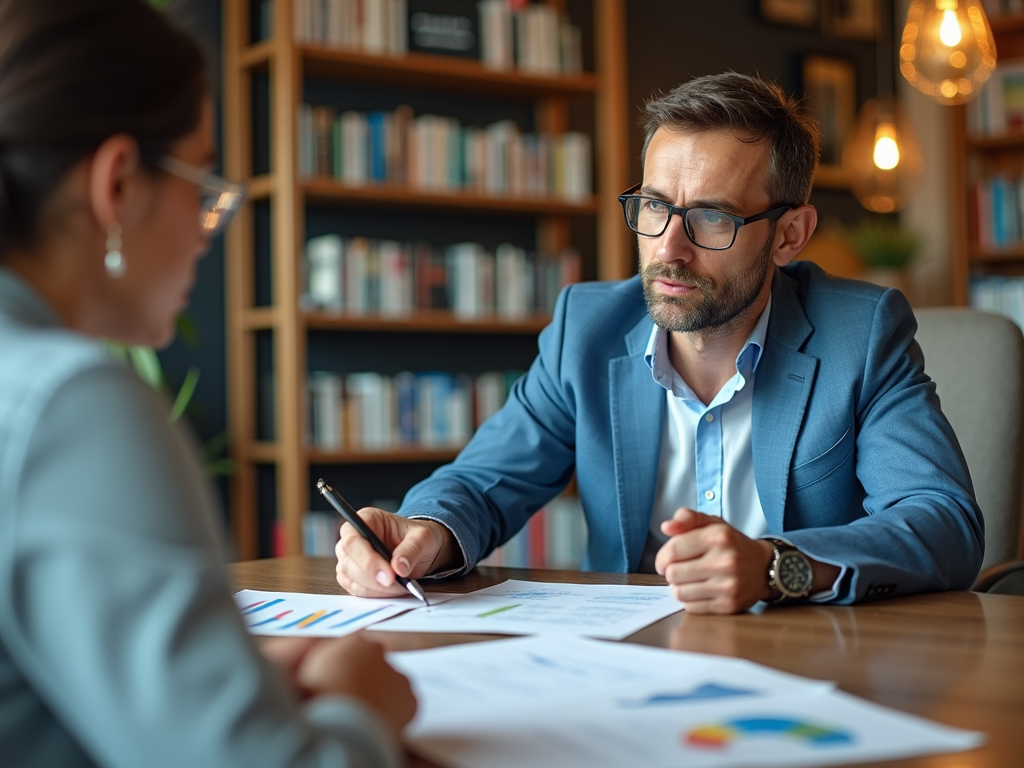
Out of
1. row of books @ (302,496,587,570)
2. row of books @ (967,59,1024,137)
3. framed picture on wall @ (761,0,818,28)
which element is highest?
framed picture on wall @ (761,0,818,28)

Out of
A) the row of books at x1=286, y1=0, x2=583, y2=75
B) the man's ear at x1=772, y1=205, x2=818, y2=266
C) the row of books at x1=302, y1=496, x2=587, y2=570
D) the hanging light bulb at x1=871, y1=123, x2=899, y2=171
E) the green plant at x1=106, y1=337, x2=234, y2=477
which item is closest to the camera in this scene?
the man's ear at x1=772, y1=205, x2=818, y2=266

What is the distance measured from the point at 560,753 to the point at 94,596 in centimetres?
33

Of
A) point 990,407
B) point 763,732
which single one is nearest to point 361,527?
point 763,732

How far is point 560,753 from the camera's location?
0.72m

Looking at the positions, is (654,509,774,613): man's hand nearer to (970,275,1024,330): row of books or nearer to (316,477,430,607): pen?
(316,477,430,607): pen

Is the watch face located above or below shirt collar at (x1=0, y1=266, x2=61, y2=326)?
below

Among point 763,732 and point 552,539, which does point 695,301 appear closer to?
point 763,732

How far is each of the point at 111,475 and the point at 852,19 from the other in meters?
5.28

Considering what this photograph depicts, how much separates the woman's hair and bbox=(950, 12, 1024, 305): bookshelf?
4.81 meters

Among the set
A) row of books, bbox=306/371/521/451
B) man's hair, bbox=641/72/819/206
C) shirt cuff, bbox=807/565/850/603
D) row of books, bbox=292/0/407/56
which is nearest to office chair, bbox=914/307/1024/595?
man's hair, bbox=641/72/819/206

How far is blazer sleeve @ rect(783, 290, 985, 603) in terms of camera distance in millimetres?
1293

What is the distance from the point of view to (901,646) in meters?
1.03

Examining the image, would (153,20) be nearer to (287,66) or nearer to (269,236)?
(287,66)

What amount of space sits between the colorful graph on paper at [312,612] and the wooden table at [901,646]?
1.8 inches
